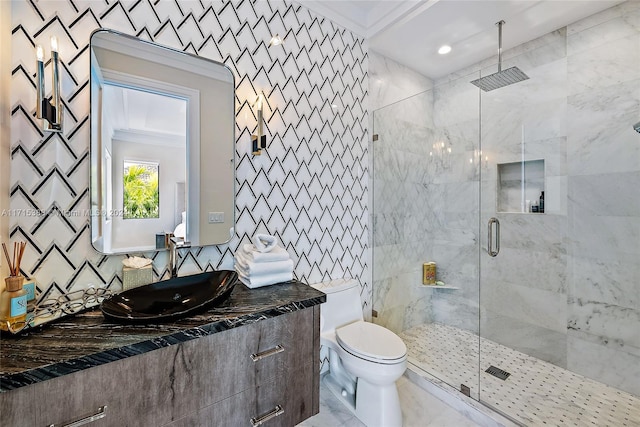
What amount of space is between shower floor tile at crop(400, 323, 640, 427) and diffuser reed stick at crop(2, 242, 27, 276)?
2.38 metres

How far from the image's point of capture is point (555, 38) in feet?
7.18

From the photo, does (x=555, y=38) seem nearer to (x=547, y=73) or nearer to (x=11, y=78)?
(x=547, y=73)

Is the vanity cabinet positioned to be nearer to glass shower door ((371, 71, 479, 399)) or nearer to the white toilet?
the white toilet

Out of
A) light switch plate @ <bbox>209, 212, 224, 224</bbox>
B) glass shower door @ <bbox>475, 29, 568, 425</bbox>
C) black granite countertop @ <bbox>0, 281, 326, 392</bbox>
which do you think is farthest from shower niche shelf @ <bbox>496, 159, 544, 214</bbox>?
light switch plate @ <bbox>209, 212, 224, 224</bbox>

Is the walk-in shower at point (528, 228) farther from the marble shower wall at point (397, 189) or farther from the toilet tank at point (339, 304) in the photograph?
the toilet tank at point (339, 304)

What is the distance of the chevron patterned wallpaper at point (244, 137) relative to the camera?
1.17m

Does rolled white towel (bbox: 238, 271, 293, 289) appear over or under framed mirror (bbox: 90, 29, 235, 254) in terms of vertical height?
under

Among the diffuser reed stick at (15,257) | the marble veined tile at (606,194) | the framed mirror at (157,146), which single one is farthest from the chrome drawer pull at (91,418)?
the marble veined tile at (606,194)

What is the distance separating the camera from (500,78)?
2299 millimetres

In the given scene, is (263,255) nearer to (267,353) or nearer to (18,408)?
(267,353)

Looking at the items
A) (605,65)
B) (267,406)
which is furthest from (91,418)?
(605,65)

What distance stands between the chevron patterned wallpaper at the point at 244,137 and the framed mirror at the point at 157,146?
5cm

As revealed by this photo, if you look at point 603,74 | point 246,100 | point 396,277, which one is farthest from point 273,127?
point 603,74

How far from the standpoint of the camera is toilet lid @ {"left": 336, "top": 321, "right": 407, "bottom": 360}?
1.59m
